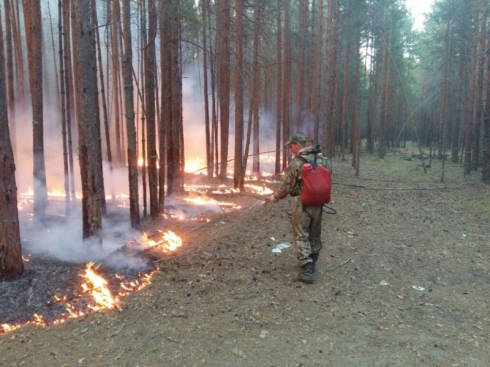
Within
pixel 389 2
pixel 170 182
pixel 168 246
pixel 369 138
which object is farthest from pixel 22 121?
pixel 369 138

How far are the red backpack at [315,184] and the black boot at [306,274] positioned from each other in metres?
0.95

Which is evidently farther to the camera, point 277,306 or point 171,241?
point 171,241

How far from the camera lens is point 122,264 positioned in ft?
20.2

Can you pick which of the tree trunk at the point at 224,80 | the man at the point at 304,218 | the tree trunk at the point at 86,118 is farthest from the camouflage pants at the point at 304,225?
the tree trunk at the point at 224,80

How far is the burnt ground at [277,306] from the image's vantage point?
3.65 m

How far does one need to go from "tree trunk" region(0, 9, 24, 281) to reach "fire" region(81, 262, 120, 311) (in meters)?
0.97

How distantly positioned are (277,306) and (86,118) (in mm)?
4455

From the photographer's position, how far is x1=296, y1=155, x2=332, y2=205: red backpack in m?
5.11

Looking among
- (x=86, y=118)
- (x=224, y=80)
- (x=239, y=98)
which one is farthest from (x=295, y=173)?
(x=224, y=80)

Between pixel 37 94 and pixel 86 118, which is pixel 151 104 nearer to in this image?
pixel 37 94

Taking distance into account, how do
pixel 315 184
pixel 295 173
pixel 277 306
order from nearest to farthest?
pixel 277 306
pixel 315 184
pixel 295 173

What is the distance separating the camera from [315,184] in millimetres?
5102

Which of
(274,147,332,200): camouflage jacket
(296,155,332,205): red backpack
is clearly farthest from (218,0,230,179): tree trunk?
(296,155,332,205): red backpack

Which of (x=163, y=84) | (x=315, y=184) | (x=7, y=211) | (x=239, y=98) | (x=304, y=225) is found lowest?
(x=304, y=225)
